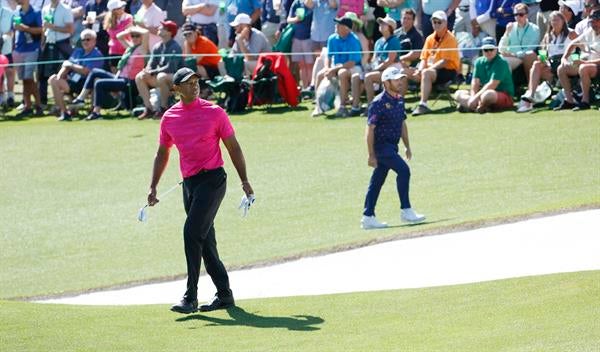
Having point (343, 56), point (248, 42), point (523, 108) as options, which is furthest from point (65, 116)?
point (523, 108)

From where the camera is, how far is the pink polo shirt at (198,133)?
1241 centimetres

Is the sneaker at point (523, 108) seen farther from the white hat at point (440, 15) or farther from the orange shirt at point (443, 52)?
the white hat at point (440, 15)

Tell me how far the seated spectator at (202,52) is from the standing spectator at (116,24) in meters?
2.18

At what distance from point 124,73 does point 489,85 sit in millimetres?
7768

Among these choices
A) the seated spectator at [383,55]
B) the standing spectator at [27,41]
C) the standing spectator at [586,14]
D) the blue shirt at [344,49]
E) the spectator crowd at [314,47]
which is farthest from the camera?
the standing spectator at [27,41]

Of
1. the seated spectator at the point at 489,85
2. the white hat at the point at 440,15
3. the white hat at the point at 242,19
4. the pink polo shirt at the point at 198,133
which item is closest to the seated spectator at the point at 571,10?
the seated spectator at the point at 489,85

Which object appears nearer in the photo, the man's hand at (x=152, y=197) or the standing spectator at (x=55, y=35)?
the man's hand at (x=152, y=197)

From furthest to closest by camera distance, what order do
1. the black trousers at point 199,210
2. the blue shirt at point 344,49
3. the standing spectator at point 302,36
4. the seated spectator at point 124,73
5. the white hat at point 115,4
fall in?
the white hat at point 115,4 < the seated spectator at point 124,73 < the standing spectator at point 302,36 < the blue shirt at point 344,49 < the black trousers at point 199,210

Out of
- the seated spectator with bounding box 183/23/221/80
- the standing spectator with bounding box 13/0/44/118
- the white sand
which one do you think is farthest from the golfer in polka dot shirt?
the standing spectator with bounding box 13/0/44/118

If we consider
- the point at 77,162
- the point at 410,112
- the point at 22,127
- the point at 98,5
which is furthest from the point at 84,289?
the point at 98,5

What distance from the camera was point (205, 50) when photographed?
27.1 m

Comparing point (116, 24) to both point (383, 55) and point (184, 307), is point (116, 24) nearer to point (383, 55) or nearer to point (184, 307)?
point (383, 55)

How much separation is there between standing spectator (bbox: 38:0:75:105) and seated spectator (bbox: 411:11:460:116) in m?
8.28

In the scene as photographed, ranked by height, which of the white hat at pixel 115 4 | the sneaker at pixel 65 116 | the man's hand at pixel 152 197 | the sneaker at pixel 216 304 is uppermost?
the man's hand at pixel 152 197
